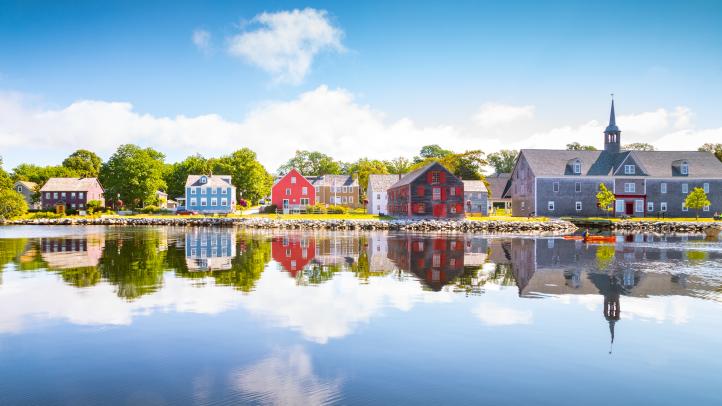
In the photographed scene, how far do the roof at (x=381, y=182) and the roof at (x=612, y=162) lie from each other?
2602cm

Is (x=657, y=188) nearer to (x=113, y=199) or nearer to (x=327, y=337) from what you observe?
(x=327, y=337)

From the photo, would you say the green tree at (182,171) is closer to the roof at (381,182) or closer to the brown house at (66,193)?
the brown house at (66,193)

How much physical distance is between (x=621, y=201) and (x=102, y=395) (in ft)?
231

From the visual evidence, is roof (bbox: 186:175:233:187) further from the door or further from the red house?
the door

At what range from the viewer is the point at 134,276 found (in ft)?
65.9

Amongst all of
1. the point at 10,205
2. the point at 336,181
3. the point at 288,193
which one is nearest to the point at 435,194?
the point at 288,193

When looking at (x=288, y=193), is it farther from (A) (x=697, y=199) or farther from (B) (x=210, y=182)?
(A) (x=697, y=199)

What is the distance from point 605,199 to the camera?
6253 centimetres

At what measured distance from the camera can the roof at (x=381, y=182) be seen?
8750 cm

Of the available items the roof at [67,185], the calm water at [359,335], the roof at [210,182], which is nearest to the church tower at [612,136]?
the calm water at [359,335]

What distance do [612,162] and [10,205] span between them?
296 feet

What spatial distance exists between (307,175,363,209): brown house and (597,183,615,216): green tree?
153 ft

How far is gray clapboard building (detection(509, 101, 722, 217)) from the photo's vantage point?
6562cm

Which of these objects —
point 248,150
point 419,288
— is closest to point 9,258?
point 419,288
